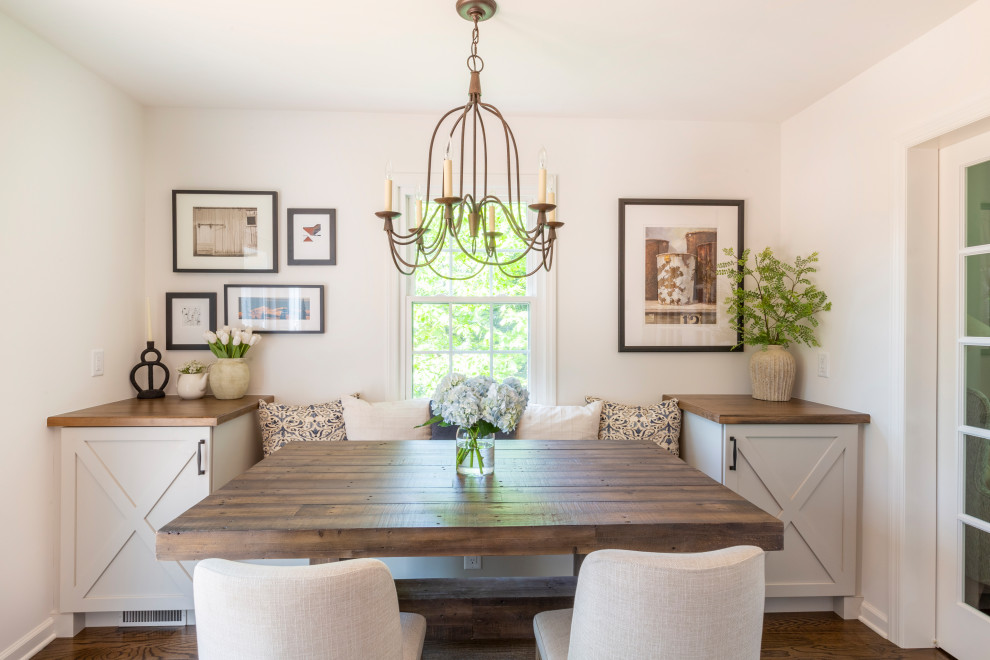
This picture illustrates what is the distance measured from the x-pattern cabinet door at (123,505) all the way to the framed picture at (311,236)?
1.08 metres

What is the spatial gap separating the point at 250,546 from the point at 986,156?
2.81 m

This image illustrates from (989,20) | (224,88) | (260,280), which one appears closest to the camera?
(989,20)

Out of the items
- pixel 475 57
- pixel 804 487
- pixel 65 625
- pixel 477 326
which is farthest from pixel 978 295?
pixel 65 625

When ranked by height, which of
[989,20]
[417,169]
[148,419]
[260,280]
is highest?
[989,20]

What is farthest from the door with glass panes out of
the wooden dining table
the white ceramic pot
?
the white ceramic pot

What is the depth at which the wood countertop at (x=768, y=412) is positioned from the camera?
97.8 inches

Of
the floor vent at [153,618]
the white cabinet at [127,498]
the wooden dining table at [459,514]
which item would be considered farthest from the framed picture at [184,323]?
the wooden dining table at [459,514]

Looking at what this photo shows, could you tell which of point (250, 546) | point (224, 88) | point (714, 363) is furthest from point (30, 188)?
point (714, 363)

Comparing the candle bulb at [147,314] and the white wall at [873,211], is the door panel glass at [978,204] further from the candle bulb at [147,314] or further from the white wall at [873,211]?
the candle bulb at [147,314]

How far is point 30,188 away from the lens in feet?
7.18

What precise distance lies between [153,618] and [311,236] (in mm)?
1956

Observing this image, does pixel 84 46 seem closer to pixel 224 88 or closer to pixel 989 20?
pixel 224 88

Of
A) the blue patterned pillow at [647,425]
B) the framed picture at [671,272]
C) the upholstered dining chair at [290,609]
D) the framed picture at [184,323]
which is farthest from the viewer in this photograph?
the framed picture at [671,272]

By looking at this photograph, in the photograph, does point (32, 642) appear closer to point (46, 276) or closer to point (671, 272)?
point (46, 276)
